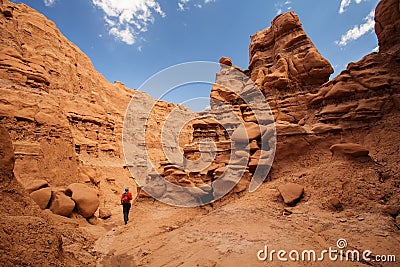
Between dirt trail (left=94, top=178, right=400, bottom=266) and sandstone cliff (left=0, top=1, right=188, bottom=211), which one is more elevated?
sandstone cliff (left=0, top=1, right=188, bottom=211)

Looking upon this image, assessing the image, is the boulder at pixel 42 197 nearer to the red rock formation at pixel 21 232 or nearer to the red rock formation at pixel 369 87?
the red rock formation at pixel 21 232

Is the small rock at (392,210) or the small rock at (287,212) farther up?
the small rock at (392,210)

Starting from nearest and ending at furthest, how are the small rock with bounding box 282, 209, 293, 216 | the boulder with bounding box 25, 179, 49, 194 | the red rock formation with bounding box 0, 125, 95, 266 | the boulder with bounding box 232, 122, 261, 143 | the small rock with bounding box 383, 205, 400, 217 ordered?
the red rock formation with bounding box 0, 125, 95, 266 < the small rock with bounding box 383, 205, 400, 217 < the small rock with bounding box 282, 209, 293, 216 < the boulder with bounding box 25, 179, 49, 194 < the boulder with bounding box 232, 122, 261, 143

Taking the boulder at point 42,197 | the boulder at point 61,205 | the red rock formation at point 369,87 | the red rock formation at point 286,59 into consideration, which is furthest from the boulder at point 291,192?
the boulder at point 42,197

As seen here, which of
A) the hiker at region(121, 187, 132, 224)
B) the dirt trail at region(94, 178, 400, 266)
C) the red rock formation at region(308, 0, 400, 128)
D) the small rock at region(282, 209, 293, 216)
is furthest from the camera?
the hiker at region(121, 187, 132, 224)

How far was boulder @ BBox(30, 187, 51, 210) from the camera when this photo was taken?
7277mm

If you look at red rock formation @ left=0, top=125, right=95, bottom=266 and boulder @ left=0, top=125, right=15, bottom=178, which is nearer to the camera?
red rock formation @ left=0, top=125, right=95, bottom=266

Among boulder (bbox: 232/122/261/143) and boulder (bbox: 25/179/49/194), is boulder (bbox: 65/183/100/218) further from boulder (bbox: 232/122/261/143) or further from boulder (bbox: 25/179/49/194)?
boulder (bbox: 232/122/261/143)

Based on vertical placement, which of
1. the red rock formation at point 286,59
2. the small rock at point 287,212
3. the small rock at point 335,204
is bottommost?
the small rock at point 287,212

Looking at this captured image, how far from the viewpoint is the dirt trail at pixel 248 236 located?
3.77 metres

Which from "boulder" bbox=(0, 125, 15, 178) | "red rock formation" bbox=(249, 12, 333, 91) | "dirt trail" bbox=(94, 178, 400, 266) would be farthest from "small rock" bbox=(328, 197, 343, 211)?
"red rock formation" bbox=(249, 12, 333, 91)

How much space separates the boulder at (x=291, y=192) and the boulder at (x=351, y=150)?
2077 mm

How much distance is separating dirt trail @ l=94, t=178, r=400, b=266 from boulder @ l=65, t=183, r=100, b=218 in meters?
2.19

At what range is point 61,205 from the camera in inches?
301
